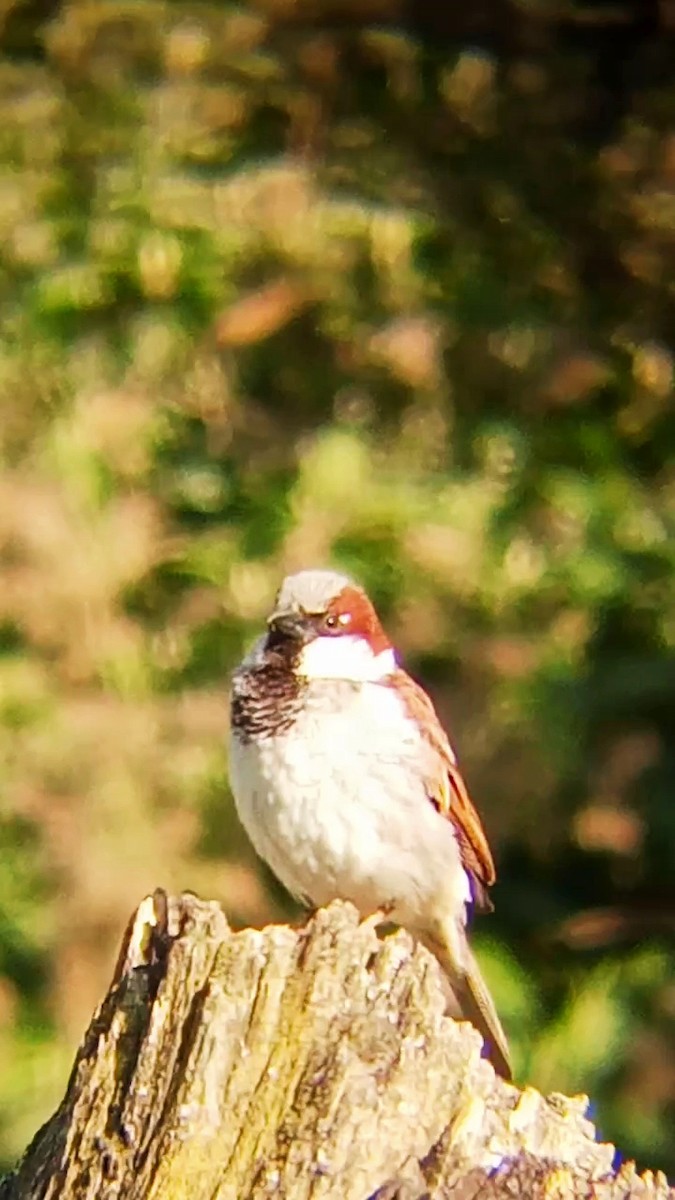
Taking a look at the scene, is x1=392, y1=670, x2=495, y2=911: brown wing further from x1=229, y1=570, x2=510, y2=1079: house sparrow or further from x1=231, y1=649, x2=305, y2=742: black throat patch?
x1=231, y1=649, x2=305, y2=742: black throat patch

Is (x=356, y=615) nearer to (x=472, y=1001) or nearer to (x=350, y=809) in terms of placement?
(x=350, y=809)

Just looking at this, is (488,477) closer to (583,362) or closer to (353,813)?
(583,362)

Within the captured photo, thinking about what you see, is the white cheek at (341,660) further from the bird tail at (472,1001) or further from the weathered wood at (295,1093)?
the weathered wood at (295,1093)

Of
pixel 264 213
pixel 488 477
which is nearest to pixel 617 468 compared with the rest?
pixel 488 477

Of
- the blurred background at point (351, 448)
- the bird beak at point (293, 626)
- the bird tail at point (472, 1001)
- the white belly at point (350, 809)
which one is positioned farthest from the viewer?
the blurred background at point (351, 448)

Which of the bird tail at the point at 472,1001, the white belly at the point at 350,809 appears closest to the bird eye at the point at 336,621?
the white belly at the point at 350,809

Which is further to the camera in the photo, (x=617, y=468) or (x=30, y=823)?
(x=30, y=823)

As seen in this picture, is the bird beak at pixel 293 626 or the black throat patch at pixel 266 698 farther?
the bird beak at pixel 293 626

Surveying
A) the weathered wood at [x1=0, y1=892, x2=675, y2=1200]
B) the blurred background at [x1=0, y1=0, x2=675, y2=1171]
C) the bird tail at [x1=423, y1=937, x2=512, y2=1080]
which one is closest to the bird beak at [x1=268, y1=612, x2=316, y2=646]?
the bird tail at [x1=423, y1=937, x2=512, y2=1080]
